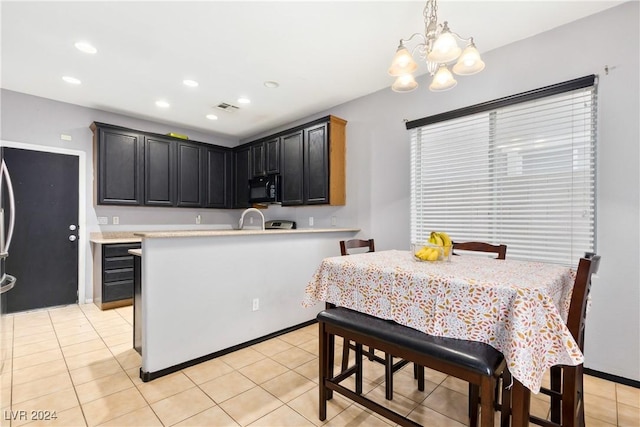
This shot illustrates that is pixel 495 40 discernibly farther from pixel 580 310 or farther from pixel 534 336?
pixel 534 336

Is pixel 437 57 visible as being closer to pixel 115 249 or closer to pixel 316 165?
pixel 316 165

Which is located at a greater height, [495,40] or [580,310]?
[495,40]

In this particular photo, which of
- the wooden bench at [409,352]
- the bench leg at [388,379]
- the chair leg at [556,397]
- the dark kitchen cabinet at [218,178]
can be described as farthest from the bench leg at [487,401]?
the dark kitchen cabinet at [218,178]

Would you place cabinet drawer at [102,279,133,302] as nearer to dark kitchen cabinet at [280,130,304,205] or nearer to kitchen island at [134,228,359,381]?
kitchen island at [134,228,359,381]

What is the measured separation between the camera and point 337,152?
3.81m

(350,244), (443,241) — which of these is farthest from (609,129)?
(350,244)

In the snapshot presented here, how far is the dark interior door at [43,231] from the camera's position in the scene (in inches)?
142

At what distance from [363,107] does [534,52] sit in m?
1.74

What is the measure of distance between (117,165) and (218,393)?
11.3 feet

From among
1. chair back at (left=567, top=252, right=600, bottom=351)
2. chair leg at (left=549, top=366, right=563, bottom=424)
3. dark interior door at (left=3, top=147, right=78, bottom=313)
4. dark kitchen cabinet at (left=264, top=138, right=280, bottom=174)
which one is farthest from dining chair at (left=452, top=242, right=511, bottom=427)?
dark interior door at (left=3, top=147, right=78, bottom=313)

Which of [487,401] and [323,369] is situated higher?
[487,401]

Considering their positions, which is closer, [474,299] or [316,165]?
[474,299]

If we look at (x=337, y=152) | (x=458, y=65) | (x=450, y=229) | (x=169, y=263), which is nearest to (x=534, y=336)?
(x=458, y=65)

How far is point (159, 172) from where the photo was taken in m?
4.48
